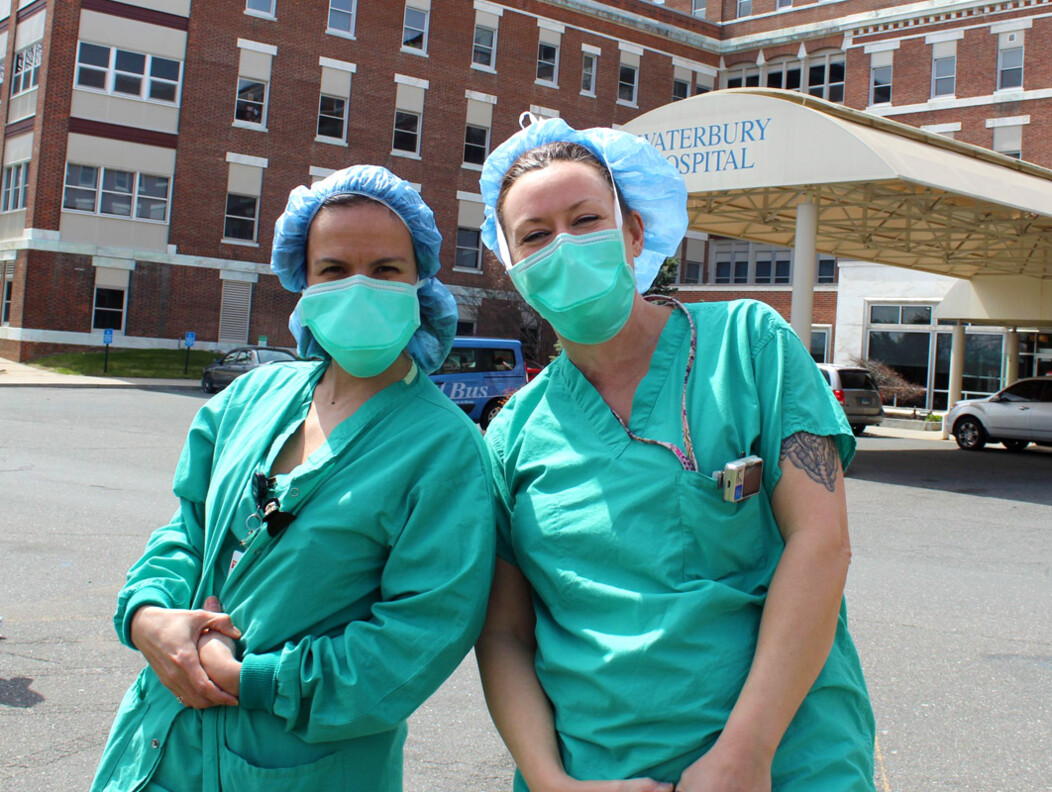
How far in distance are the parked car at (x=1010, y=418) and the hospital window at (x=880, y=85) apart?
19.6 metres

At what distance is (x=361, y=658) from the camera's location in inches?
78.7

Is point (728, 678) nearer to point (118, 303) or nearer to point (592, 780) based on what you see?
point (592, 780)

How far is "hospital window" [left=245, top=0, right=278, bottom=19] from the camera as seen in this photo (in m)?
35.0

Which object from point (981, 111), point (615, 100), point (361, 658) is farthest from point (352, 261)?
point (615, 100)

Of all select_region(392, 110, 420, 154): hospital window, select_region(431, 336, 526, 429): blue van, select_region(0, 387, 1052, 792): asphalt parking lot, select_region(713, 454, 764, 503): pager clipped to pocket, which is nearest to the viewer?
select_region(713, 454, 764, 503): pager clipped to pocket

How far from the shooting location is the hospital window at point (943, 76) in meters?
35.9

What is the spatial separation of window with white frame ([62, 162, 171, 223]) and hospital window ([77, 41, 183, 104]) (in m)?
2.74

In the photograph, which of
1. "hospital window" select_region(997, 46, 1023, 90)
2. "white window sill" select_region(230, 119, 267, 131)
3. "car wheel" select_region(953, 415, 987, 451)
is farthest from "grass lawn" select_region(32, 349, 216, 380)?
"hospital window" select_region(997, 46, 1023, 90)

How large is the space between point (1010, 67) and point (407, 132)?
22.6 m

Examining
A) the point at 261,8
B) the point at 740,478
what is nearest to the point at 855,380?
the point at 740,478

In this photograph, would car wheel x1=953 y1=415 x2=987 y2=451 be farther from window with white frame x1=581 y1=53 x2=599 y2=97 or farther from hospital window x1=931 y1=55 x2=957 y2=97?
window with white frame x1=581 y1=53 x2=599 y2=97

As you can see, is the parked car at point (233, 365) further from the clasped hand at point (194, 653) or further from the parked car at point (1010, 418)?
the clasped hand at point (194, 653)

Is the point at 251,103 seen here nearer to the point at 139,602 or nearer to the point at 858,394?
the point at 858,394

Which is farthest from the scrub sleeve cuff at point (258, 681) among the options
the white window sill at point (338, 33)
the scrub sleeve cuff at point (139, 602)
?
the white window sill at point (338, 33)
